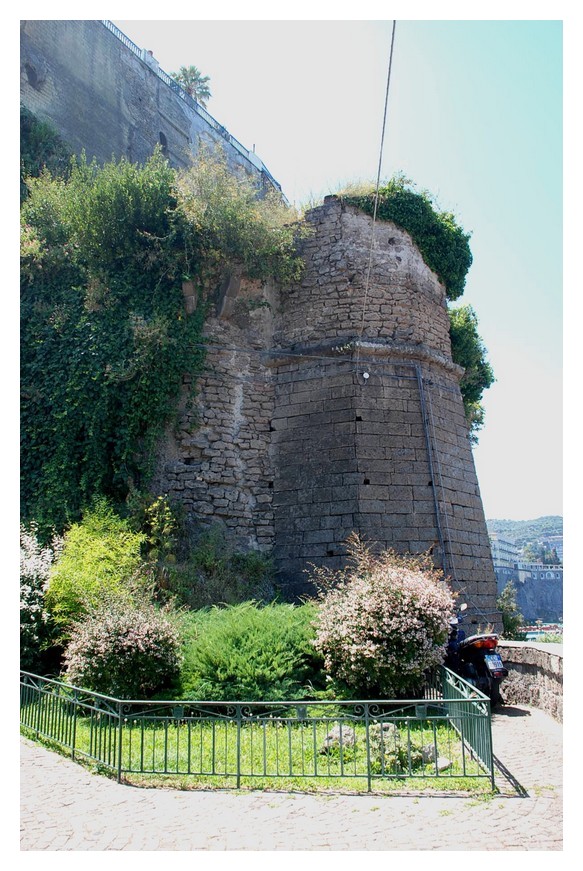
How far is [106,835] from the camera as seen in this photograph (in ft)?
14.3

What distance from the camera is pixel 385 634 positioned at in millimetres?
7191

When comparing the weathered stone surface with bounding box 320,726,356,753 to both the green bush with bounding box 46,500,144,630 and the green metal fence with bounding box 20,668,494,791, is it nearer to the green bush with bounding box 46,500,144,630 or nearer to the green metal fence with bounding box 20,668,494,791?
the green metal fence with bounding box 20,668,494,791

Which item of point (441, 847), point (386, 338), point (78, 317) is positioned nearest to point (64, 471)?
point (78, 317)

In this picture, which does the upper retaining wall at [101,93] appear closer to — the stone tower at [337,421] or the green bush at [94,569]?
the stone tower at [337,421]

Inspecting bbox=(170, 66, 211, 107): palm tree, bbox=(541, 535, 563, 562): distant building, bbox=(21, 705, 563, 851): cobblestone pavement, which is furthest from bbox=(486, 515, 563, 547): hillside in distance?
A: bbox=(21, 705, 563, 851): cobblestone pavement

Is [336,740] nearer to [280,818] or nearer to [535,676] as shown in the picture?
[280,818]

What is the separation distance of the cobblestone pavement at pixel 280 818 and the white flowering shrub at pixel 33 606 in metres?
3.21

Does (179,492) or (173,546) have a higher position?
(179,492)

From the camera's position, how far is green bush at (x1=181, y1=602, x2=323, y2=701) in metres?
7.22

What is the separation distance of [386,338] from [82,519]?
18.1 ft

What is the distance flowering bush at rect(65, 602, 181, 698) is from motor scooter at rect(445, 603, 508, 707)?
121 inches

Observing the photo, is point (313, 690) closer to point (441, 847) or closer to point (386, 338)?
point (441, 847)

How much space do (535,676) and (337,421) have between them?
473cm

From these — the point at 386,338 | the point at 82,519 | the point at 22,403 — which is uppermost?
the point at 386,338
